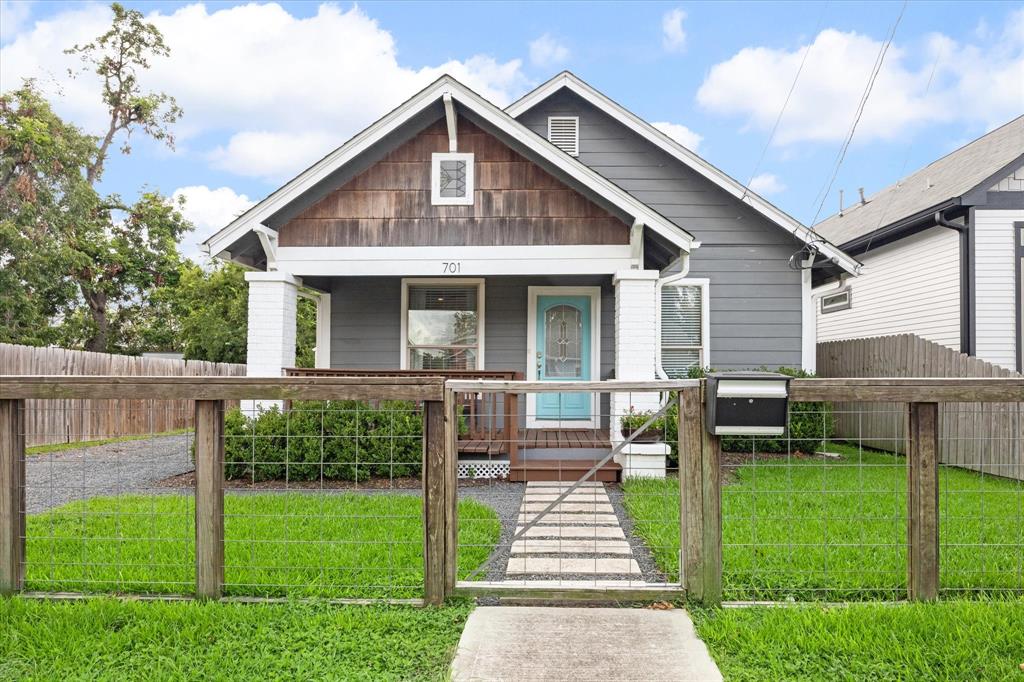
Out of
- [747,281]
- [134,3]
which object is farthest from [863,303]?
[134,3]

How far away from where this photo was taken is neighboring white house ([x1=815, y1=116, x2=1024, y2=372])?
10.1m

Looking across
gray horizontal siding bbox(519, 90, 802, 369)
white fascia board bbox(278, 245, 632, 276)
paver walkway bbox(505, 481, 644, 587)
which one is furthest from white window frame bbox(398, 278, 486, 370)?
paver walkway bbox(505, 481, 644, 587)

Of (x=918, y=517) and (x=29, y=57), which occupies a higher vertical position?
(x=29, y=57)

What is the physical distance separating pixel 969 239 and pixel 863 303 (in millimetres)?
3835

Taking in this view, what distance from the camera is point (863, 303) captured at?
13891mm

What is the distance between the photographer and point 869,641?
9.42ft

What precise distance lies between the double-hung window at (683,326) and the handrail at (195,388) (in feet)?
24.7

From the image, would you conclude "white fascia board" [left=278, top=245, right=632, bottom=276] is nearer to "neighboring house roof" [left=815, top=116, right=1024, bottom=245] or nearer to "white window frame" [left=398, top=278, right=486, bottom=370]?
"white window frame" [left=398, top=278, right=486, bottom=370]

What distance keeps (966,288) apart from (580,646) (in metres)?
10.4

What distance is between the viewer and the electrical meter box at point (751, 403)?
10.6ft

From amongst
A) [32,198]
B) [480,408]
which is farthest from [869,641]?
[32,198]

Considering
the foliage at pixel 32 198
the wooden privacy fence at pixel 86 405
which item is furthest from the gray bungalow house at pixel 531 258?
the foliage at pixel 32 198

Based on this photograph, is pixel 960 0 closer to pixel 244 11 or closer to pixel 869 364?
pixel 869 364

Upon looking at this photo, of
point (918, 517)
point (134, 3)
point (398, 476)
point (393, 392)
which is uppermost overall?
point (134, 3)
